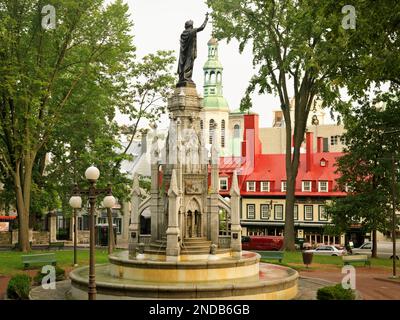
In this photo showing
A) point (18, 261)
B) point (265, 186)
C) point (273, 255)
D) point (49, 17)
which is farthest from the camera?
point (265, 186)

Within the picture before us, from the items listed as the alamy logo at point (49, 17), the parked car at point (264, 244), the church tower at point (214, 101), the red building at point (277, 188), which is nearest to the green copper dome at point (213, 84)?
the church tower at point (214, 101)

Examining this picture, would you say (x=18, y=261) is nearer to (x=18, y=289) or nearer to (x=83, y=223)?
(x=18, y=289)

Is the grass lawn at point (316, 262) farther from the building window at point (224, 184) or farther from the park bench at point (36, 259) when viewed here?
the building window at point (224, 184)

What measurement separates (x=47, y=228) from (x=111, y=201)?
41028 millimetres

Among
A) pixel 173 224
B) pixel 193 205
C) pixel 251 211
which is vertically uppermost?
pixel 193 205

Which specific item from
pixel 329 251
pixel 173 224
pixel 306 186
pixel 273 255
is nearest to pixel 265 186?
pixel 306 186

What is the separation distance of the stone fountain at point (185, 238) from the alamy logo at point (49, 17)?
536 inches

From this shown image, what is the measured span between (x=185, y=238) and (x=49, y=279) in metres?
5.51

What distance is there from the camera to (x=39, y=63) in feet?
110

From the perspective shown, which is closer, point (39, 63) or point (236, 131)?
point (39, 63)

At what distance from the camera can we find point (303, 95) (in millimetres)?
36312

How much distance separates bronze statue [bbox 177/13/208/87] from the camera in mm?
22062

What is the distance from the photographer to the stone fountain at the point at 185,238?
716 inches
